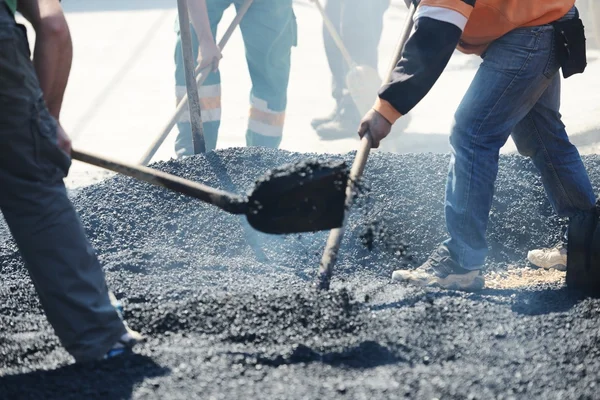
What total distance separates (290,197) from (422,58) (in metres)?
0.79

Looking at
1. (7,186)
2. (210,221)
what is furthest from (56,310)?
(210,221)

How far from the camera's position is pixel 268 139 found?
575 cm

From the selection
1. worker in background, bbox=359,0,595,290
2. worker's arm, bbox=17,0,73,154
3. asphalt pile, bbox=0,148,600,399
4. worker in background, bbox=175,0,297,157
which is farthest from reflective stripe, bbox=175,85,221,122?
worker's arm, bbox=17,0,73,154

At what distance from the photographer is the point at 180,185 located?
8.84 feet

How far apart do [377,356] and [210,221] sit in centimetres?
181

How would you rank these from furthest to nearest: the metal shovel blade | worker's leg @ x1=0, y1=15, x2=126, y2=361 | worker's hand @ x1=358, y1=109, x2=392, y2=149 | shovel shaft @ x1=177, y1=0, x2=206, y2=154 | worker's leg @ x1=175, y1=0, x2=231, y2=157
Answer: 1. worker's leg @ x1=175, y1=0, x2=231, y2=157
2. shovel shaft @ x1=177, y1=0, x2=206, y2=154
3. worker's hand @ x1=358, y1=109, x2=392, y2=149
4. the metal shovel blade
5. worker's leg @ x1=0, y1=15, x2=126, y2=361

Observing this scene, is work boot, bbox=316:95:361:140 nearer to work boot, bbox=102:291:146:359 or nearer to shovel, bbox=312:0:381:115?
shovel, bbox=312:0:381:115

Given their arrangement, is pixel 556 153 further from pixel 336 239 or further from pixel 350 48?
pixel 350 48

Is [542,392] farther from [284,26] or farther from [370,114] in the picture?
[284,26]

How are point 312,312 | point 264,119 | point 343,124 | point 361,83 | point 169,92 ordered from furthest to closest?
point 169,92
point 343,124
point 361,83
point 264,119
point 312,312

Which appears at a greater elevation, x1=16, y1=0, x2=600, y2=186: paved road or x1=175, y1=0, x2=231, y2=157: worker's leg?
x1=175, y1=0, x2=231, y2=157: worker's leg

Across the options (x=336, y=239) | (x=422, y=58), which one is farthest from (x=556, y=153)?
(x=336, y=239)

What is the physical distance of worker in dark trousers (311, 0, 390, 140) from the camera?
23.4ft

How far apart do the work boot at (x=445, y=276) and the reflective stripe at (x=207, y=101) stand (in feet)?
8.32
